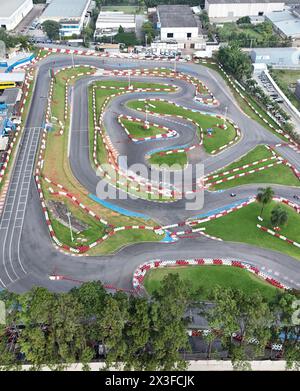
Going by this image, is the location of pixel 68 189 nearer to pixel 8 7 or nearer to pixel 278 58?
pixel 278 58

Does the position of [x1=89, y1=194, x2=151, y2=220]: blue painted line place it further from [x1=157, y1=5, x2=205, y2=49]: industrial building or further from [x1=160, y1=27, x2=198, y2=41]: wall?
[x1=160, y1=27, x2=198, y2=41]: wall

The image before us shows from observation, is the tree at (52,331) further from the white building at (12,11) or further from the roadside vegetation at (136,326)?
the white building at (12,11)

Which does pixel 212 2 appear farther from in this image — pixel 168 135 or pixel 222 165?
pixel 222 165

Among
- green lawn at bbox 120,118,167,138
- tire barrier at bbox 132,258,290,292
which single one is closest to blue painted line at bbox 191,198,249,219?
tire barrier at bbox 132,258,290,292

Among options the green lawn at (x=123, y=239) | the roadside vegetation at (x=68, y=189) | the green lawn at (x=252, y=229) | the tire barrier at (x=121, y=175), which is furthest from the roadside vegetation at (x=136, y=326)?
the tire barrier at (x=121, y=175)

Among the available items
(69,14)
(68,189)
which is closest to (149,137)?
(68,189)

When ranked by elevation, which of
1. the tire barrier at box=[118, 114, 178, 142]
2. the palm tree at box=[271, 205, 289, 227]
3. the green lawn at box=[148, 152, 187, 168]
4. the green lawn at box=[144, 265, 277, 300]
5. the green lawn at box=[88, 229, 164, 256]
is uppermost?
the tire barrier at box=[118, 114, 178, 142]
